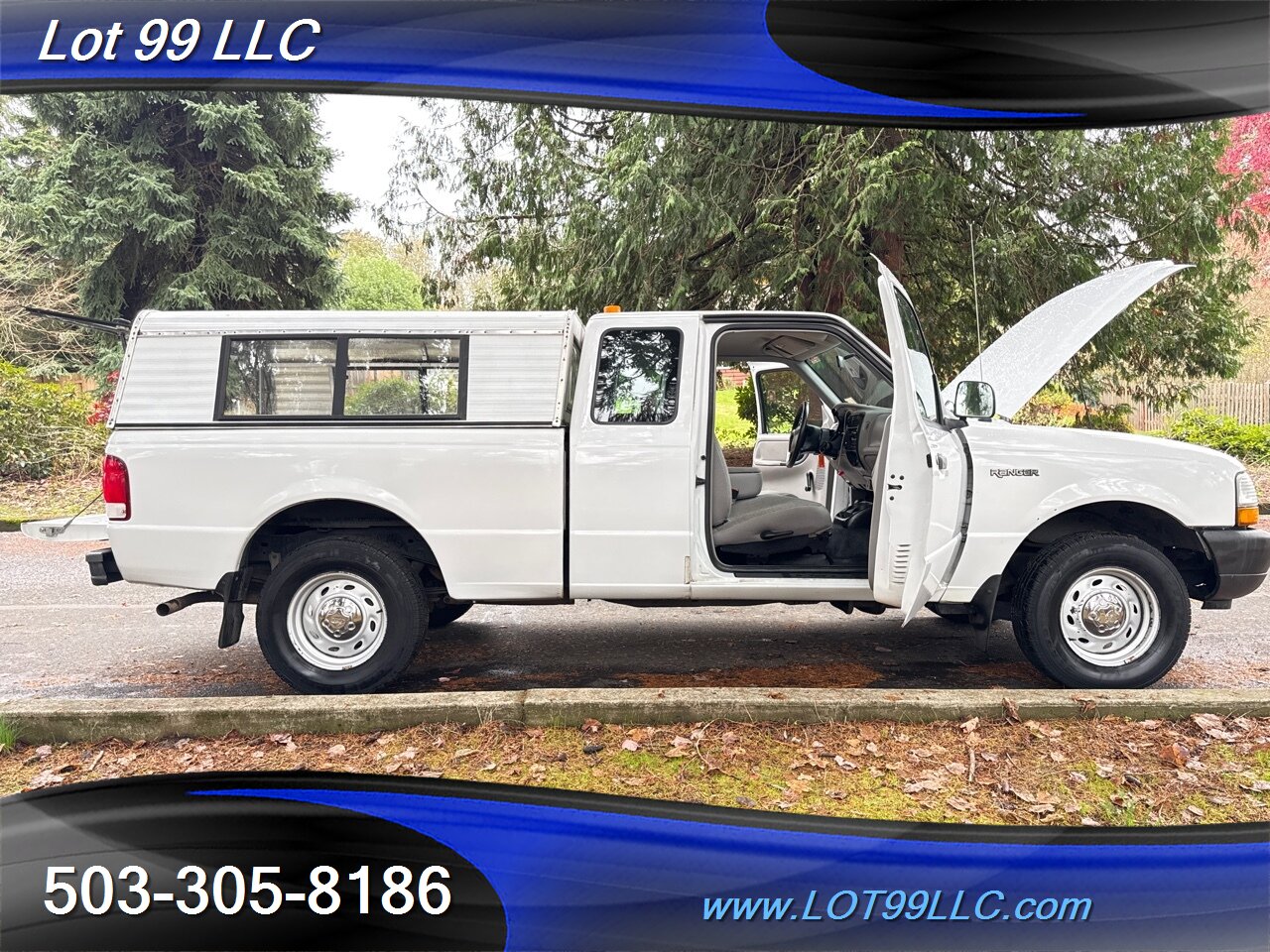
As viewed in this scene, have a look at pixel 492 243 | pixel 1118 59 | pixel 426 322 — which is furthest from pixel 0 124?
pixel 1118 59

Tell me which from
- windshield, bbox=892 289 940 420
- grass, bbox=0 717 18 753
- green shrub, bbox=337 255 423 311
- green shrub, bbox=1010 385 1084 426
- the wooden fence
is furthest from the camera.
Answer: green shrub, bbox=337 255 423 311

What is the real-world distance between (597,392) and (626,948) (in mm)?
2987

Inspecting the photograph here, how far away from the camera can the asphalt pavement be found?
199 inches

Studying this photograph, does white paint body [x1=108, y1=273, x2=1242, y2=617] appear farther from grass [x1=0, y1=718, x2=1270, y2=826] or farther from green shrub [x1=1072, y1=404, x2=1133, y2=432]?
green shrub [x1=1072, y1=404, x2=1133, y2=432]

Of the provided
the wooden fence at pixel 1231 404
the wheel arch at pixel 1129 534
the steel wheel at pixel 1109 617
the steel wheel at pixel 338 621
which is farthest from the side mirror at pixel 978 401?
the wooden fence at pixel 1231 404

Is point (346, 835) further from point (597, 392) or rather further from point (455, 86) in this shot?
point (455, 86)

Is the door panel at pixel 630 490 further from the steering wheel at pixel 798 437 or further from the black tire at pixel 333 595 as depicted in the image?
the steering wheel at pixel 798 437

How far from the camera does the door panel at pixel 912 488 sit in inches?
173

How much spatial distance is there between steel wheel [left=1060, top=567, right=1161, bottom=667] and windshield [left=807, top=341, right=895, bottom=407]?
5.03 feet

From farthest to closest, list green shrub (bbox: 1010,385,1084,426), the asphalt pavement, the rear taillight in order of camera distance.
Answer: green shrub (bbox: 1010,385,1084,426) < the asphalt pavement < the rear taillight

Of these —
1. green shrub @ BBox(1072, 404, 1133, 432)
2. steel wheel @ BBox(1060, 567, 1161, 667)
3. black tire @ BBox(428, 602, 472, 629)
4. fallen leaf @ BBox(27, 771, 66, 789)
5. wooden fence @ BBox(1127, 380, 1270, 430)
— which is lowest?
fallen leaf @ BBox(27, 771, 66, 789)

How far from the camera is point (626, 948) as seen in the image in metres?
2.64

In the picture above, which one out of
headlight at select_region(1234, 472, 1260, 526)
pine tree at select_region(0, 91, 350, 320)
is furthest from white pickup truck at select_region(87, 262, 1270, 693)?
pine tree at select_region(0, 91, 350, 320)

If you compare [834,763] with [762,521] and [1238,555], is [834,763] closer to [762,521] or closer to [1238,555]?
[762,521]
